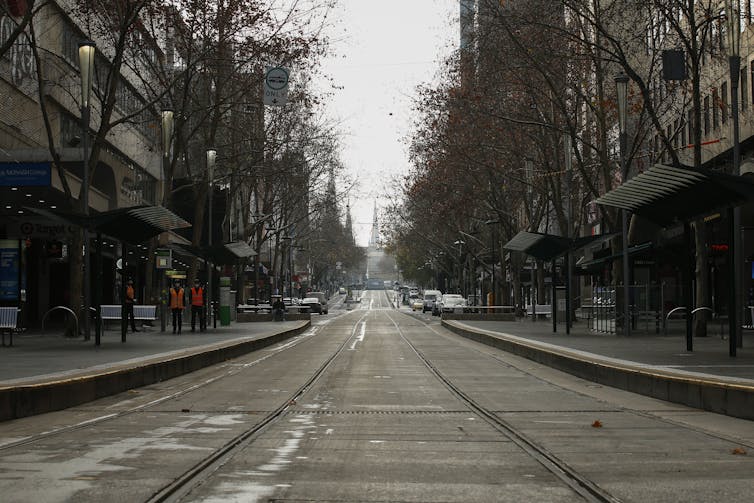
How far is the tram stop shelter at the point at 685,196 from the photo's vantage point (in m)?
17.9

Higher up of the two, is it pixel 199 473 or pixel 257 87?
pixel 257 87

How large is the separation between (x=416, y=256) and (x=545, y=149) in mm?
79082

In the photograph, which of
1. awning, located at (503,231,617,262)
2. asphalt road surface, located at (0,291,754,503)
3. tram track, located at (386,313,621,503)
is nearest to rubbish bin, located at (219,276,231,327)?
awning, located at (503,231,617,262)

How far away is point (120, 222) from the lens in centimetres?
2492

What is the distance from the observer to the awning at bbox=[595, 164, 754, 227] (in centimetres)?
1788

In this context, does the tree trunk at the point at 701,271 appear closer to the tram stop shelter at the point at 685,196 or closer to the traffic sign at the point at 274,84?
the tram stop shelter at the point at 685,196

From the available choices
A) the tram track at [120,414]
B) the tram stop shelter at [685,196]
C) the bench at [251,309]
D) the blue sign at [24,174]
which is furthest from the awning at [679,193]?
the bench at [251,309]

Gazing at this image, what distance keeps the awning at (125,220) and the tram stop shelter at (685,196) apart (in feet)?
33.1

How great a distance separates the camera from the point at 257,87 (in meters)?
41.7

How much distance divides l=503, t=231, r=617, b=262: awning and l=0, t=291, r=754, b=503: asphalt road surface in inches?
603

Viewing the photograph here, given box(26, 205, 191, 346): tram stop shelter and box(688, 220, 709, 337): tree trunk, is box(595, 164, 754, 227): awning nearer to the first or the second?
box(688, 220, 709, 337): tree trunk

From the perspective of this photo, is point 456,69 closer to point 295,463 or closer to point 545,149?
point 545,149

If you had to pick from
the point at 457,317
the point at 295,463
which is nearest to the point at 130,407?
the point at 295,463

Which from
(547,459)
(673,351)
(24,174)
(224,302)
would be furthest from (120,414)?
(224,302)
